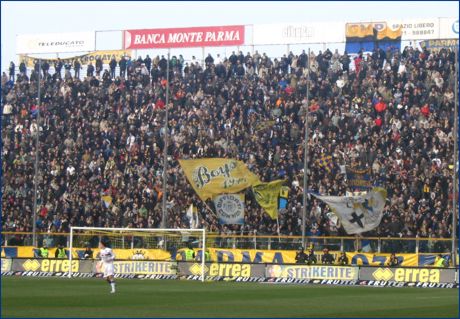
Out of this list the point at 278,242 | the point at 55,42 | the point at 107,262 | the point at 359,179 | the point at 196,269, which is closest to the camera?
the point at 107,262

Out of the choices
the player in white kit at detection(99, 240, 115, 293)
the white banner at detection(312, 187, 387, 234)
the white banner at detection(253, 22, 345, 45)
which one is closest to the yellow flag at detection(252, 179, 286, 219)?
the white banner at detection(312, 187, 387, 234)

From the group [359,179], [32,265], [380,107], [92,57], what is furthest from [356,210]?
[92,57]

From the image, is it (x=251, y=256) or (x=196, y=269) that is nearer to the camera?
(x=196, y=269)

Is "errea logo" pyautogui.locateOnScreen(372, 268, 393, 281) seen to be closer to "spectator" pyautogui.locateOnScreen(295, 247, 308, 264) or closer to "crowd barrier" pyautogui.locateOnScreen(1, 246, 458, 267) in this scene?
"spectator" pyautogui.locateOnScreen(295, 247, 308, 264)

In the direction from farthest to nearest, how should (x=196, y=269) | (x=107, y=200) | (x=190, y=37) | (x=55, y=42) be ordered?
(x=55, y=42) → (x=190, y=37) → (x=107, y=200) → (x=196, y=269)

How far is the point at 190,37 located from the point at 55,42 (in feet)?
37.9

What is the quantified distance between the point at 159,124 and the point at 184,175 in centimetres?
Answer: 547

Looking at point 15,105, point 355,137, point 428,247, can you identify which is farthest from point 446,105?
point 15,105

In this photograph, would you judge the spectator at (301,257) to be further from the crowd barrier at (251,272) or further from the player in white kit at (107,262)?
the player in white kit at (107,262)

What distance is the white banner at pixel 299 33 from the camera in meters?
73.2

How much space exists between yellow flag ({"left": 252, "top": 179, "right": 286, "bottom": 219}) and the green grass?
12833 millimetres

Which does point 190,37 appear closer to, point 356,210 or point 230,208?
point 230,208

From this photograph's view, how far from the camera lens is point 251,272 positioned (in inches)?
1844

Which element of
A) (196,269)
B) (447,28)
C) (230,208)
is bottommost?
(196,269)
